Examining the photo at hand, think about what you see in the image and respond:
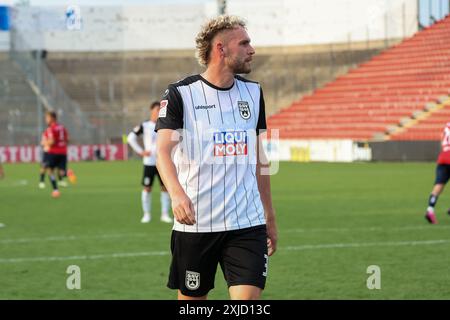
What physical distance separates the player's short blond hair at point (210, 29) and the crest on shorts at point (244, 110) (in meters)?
0.35

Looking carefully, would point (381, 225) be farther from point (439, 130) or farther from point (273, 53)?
point (273, 53)

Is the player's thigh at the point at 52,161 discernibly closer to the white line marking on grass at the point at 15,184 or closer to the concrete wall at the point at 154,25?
the white line marking on grass at the point at 15,184

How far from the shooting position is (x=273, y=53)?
5806 cm

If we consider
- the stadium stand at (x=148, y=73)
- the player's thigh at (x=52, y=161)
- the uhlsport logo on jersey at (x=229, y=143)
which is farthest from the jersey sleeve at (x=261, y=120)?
the stadium stand at (x=148, y=73)

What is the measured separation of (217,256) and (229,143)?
731 millimetres

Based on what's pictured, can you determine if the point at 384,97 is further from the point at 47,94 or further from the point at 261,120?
the point at 261,120

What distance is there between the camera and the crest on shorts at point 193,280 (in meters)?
6.35

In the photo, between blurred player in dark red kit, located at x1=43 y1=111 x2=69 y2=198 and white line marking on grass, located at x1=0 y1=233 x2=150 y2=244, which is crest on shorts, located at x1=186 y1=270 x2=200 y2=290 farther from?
blurred player in dark red kit, located at x1=43 y1=111 x2=69 y2=198

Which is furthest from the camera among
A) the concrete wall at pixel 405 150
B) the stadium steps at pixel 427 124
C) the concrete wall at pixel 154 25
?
the concrete wall at pixel 154 25

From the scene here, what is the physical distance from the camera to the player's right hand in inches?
231

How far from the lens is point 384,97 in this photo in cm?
4762

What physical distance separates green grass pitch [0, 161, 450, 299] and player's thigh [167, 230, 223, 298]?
3.47 metres
